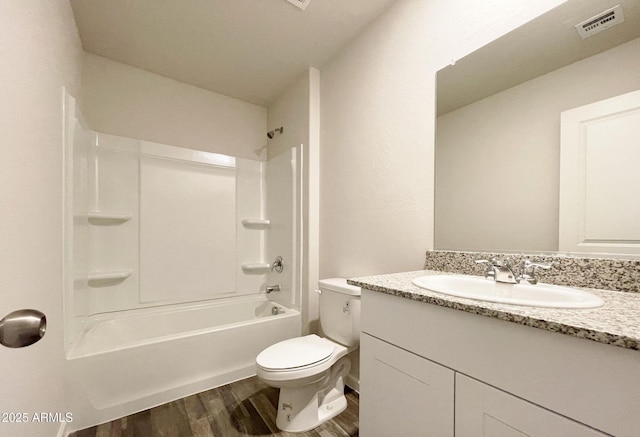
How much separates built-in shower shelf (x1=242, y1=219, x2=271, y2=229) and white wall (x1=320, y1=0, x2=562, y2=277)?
2.85 ft

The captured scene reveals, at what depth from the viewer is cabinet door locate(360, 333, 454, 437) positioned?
756 millimetres

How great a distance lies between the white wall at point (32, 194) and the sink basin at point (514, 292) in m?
1.34

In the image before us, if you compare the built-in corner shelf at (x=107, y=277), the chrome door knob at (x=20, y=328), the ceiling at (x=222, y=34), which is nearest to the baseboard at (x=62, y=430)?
the built-in corner shelf at (x=107, y=277)

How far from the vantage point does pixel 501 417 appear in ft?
2.06

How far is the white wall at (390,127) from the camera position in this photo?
125 cm

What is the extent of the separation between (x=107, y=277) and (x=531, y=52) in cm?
289

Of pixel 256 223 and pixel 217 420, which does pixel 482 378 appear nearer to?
pixel 217 420

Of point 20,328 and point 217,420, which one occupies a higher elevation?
point 20,328

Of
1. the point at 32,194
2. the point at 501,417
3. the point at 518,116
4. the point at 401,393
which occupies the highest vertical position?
the point at 518,116

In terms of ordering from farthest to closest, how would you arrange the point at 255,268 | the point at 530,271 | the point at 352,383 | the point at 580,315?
the point at 255,268 < the point at 352,383 < the point at 530,271 < the point at 580,315

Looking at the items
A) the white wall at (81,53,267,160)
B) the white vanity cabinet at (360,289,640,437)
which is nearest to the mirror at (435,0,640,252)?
the white vanity cabinet at (360,289,640,437)

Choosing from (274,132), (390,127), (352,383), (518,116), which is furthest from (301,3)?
(352,383)

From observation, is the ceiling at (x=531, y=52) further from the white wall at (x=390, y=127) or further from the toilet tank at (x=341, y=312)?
the toilet tank at (x=341, y=312)

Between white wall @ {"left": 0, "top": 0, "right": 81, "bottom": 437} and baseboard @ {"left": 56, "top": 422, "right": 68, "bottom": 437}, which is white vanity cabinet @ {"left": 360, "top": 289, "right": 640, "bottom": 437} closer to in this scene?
white wall @ {"left": 0, "top": 0, "right": 81, "bottom": 437}
